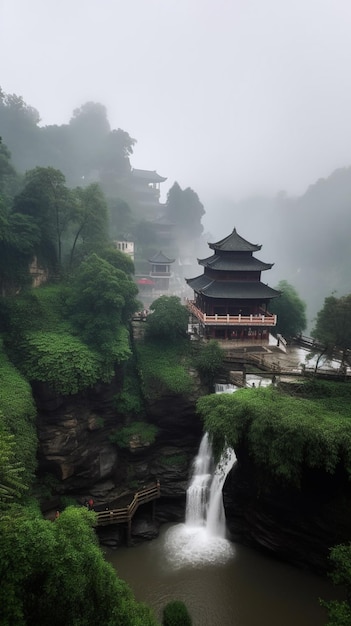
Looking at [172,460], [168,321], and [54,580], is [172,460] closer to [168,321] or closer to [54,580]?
[168,321]

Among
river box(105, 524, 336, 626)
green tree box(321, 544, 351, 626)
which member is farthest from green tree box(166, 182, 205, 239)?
green tree box(321, 544, 351, 626)

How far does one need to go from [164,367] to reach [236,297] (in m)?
8.98

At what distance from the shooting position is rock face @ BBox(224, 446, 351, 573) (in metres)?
19.0

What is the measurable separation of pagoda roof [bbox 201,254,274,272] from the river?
21.2 meters

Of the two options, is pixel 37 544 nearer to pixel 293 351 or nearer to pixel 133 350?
pixel 133 350

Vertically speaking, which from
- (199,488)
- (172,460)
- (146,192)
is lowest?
(199,488)

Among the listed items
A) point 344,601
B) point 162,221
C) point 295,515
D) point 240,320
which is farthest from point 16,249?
point 162,221

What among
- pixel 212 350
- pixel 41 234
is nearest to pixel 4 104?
pixel 41 234

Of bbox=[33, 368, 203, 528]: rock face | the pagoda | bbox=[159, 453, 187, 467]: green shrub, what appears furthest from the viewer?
the pagoda

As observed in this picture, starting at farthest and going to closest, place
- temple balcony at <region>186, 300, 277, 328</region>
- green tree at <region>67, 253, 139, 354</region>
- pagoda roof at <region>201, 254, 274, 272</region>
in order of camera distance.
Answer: pagoda roof at <region>201, 254, 274, 272</region> < temple balcony at <region>186, 300, 277, 328</region> < green tree at <region>67, 253, 139, 354</region>

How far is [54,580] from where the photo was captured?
10.5 m

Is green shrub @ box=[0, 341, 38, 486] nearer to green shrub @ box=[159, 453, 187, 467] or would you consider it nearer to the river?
the river

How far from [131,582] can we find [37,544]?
12885 mm

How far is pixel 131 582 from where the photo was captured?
20.2 meters
